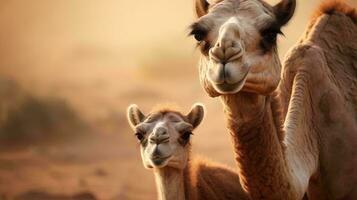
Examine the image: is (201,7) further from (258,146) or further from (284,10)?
(258,146)

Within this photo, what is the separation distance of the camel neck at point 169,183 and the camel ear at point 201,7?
6.50 feet

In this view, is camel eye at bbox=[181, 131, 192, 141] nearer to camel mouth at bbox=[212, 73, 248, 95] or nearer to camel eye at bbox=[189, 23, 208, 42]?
camel eye at bbox=[189, 23, 208, 42]

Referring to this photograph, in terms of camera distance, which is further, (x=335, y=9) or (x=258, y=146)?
(x=335, y=9)

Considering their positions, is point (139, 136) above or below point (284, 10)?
below

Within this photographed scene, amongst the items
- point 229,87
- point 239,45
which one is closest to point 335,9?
point 239,45

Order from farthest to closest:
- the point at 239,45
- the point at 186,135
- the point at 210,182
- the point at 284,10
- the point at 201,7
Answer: the point at 210,182 < the point at 186,135 < the point at 201,7 < the point at 284,10 < the point at 239,45

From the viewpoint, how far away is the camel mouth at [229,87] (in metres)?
Result: 4.90

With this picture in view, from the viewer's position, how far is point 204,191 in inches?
319

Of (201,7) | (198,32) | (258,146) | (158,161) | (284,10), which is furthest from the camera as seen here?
(158,161)

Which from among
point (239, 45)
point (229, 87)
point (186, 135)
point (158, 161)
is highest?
point (239, 45)

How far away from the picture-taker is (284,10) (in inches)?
226

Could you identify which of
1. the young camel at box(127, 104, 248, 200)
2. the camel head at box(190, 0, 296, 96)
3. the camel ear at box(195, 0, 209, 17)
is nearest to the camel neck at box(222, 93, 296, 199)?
the camel head at box(190, 0, 296, 96)

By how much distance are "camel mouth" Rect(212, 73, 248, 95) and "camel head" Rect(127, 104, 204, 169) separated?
2.28 meters

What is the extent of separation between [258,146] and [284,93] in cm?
189
